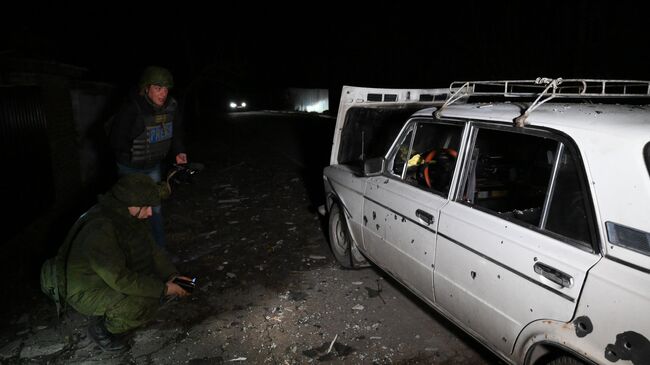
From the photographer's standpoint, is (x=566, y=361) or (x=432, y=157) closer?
(x=566, y=361)

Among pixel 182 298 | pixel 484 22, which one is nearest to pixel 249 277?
pixel 182 298

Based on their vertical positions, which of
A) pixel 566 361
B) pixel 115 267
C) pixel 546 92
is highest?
pixel 546 92

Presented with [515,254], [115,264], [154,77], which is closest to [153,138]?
[154,77]

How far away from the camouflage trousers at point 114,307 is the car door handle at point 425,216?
219 cm

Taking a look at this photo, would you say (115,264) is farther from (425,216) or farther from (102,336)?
(425,216)

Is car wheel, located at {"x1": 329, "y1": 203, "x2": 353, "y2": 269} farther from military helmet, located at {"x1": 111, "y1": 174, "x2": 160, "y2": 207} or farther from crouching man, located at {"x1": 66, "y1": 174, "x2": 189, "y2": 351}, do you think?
military helmet, located at {"x1": 111, "y1": 174, "x2": 160, "y2": 207}

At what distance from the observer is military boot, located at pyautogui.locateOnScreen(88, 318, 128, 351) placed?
10.7 feet

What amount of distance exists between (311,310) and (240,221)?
9.56 ft

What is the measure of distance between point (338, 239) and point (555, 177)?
9.48 ft

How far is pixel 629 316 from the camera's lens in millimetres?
1780

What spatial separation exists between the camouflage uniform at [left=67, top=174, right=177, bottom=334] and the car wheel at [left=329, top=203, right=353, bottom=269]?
6.79ft

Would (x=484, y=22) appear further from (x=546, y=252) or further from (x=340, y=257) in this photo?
(x=546, y=252)

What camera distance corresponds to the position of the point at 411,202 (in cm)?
318

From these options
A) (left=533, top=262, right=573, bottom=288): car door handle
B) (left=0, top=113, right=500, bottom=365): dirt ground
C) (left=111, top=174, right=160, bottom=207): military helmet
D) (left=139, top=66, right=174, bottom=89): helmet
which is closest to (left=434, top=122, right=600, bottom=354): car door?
(left=533, top=262, right=573, bottom=288): car door handle
